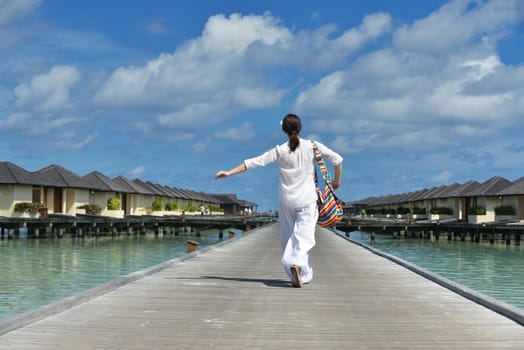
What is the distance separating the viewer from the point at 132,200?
6078cm

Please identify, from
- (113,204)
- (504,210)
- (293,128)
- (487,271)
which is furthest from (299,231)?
(113,204)

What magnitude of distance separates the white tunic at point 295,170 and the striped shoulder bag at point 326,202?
0.33 feet

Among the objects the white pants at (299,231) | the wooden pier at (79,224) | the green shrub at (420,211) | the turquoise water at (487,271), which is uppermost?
the white pants at (299,231)

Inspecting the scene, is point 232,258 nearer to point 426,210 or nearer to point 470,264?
point 470,264

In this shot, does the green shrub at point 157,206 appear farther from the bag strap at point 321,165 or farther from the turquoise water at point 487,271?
the bag strap at point 321,165

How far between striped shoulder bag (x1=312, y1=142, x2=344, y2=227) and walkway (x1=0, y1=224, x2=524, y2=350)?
87 cm

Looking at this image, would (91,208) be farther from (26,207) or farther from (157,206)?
(157,206)

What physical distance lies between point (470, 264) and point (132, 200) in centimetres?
4180

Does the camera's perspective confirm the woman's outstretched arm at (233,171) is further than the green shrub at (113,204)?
No

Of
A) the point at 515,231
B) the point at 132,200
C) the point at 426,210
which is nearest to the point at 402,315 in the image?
the point at 515,231

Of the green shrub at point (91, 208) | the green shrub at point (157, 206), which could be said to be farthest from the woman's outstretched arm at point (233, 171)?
the green shrub at point (157, 206)

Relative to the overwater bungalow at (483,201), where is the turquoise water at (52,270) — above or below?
below

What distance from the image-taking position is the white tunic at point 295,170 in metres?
7.36

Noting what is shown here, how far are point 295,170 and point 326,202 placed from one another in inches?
22.0
